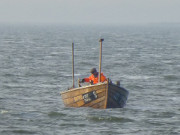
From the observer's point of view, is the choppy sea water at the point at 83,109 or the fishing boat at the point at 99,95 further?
the fishing boat at the point at 99,95

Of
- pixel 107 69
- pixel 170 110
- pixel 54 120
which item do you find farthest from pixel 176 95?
pixel 107 69

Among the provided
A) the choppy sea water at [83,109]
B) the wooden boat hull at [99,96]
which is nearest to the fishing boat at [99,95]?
the wooden boat hull at [99,96]

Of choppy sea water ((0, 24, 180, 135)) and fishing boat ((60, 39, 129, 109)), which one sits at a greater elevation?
fishing boat ((60, 39, 129, 109))

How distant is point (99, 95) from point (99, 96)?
0.23 ft

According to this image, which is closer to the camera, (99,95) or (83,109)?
(99,95)

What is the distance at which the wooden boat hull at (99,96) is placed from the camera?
29.8 metres

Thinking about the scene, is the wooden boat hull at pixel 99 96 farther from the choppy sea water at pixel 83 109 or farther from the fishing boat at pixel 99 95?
the choppy sea water at pixel 83 109

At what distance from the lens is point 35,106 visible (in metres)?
33.2

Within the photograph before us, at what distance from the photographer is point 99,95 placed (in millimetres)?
30125

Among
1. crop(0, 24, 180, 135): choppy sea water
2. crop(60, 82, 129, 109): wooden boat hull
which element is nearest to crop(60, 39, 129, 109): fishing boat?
crop(60, 82, 129, 109): wooden boat hull

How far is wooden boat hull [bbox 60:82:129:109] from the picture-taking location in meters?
29.8

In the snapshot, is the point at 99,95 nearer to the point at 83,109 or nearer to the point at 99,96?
the point at 99,96

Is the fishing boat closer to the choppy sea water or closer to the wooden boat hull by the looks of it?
the wooden boat hull

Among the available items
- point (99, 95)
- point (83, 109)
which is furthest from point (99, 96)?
point (83, 109)
